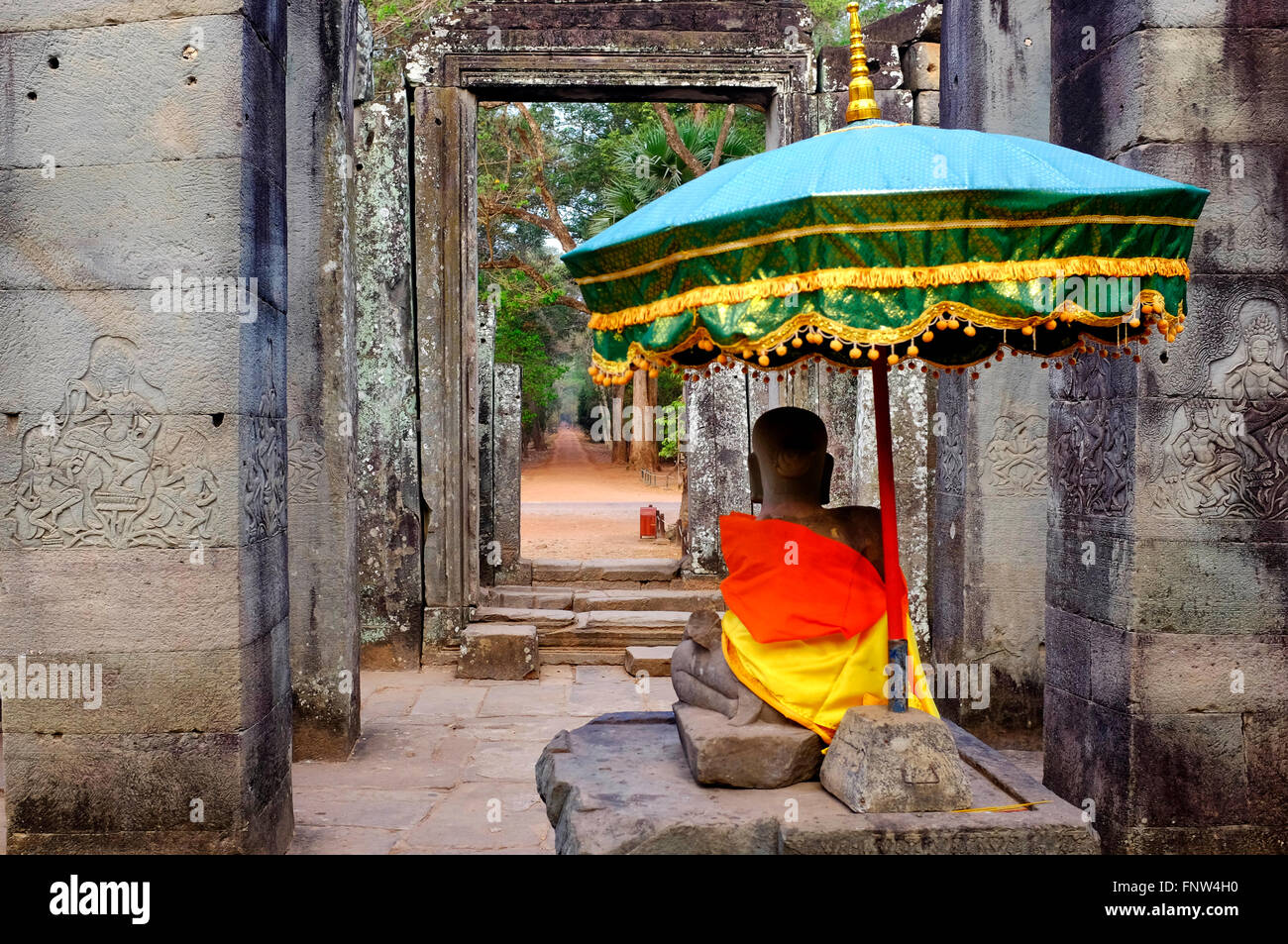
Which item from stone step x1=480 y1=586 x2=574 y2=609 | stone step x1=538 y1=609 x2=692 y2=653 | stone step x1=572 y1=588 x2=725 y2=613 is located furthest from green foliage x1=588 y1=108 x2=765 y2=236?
stone step x1=538 y1=609 x2=692 y2=653

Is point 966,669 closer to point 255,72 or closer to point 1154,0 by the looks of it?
point 1154,0

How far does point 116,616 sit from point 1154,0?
4.74 meters

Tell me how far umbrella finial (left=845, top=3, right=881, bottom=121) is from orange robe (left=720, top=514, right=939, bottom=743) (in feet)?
4.26

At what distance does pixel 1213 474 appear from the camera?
13.6 ft

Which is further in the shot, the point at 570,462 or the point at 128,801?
the point at 570,462

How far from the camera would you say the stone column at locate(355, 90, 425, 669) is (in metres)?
8.30

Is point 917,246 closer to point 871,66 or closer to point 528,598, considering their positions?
point 871,66

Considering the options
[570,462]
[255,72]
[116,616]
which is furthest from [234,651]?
[570,462]

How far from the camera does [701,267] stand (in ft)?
8.99

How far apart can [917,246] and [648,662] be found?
6.03 meters

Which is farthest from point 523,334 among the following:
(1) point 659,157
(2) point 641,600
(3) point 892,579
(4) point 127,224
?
(3) point 892,579

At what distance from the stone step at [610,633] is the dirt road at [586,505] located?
2.73 metres

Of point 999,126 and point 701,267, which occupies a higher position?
point 999,126

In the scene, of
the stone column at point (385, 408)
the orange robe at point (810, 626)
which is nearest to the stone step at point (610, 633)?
the stone column at point (385, 408)
